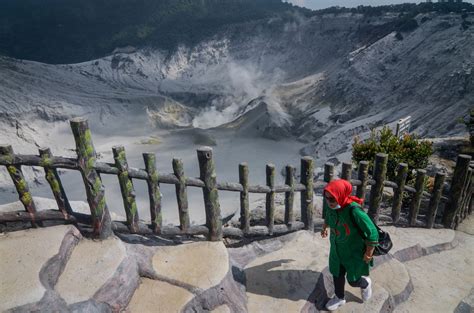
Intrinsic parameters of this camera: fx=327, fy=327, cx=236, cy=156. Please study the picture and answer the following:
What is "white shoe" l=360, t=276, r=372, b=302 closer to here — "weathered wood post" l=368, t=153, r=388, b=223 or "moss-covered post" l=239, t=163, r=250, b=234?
"moss-covered post" l=239, t=163, r=250, b=234

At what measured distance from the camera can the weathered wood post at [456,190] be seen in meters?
5.59

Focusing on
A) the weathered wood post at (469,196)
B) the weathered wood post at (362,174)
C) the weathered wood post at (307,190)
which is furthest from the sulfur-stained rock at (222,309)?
the weathered wood post at (469,196)

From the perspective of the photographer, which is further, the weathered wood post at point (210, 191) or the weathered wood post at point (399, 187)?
the weathered wood post at point (399, 187)

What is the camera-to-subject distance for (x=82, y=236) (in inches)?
147

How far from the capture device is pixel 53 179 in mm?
3672

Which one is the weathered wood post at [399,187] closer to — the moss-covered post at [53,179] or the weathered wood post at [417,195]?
the weathered wood post at [417,195]

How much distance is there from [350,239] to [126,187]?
253cm

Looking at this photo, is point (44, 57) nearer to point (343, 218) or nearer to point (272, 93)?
point (272, 93)

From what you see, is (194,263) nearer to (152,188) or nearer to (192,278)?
(192,278)

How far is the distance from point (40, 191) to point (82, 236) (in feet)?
46.3

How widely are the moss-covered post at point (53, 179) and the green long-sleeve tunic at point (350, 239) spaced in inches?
118

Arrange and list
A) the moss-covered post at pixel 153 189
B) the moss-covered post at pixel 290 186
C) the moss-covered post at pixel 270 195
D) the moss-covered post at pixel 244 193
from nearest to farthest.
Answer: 1. the moss-covered post at pixel 153 189
2. the moss-covered post at pixel 244 193
3. the moss-covered post at pixel 270 195
4. the moss-covered post at pixel 290 186

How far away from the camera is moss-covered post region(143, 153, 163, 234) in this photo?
3.80 metres

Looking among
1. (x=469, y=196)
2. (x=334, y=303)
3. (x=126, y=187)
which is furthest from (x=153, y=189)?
(x=469, y=196)
